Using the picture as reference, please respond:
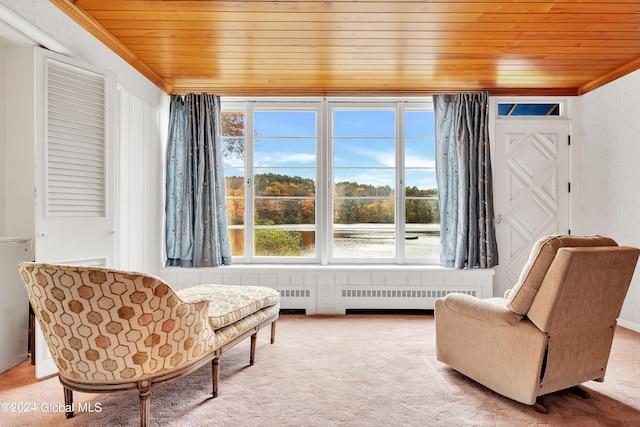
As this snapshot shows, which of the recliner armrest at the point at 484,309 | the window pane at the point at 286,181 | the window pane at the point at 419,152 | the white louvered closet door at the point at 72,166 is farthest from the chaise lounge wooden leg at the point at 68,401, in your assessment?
the window pane at the point at 419,152

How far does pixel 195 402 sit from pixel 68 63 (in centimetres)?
224

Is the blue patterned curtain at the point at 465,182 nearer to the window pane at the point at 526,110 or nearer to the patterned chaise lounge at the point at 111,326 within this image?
the window pane at the point at 526,110

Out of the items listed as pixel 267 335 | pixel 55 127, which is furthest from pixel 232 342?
pixel 55 127

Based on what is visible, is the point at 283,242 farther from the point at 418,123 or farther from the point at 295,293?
the point at 418,123

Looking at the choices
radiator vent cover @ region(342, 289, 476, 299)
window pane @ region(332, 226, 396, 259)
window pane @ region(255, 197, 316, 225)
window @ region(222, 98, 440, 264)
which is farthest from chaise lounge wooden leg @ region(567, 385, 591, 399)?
window pane @ region(255, 197, 316, 225)

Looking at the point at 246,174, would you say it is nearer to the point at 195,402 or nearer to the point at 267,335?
the point at 267,335

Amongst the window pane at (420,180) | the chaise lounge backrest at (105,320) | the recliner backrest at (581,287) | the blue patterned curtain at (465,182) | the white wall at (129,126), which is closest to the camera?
the chaise lounge backrest at (105,320)

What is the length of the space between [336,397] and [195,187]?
→ 2.61 metres

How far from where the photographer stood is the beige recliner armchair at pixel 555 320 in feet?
6.07

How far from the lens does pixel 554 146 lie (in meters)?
4.09

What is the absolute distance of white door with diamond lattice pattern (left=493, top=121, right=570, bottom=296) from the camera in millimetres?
4055

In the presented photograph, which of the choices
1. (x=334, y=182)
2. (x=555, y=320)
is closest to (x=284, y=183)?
(x=334, y=182)

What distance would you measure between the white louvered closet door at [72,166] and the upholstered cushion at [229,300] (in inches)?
28.4

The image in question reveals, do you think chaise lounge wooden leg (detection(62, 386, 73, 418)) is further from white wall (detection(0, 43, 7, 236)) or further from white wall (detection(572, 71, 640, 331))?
white wall (detection(572, 71, 640, 331))
